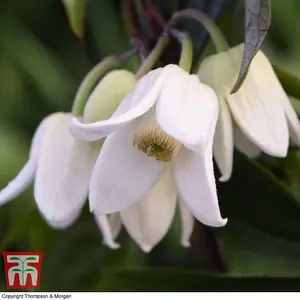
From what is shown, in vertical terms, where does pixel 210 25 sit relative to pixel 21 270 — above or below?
above

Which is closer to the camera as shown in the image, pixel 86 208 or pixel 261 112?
pixel 261 112

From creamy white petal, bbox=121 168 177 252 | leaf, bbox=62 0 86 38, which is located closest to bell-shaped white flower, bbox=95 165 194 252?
creamy white petal, bbox=121 168 177 252

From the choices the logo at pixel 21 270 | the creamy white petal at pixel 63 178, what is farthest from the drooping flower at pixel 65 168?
the logo at pixel 21 270

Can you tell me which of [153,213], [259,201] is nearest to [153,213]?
[153,213]

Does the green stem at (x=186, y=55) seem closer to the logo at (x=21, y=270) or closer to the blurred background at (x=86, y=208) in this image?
the blurred background at (x=86, y=208)

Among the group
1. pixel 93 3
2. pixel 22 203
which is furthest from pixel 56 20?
pixel 22 203

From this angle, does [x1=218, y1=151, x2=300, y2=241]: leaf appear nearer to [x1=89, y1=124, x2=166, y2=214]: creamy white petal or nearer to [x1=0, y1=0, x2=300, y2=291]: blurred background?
[x1=0, y1=0, x2=300, y2=291]: blurred background

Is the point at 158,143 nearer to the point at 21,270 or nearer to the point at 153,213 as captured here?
the point at 153,213
